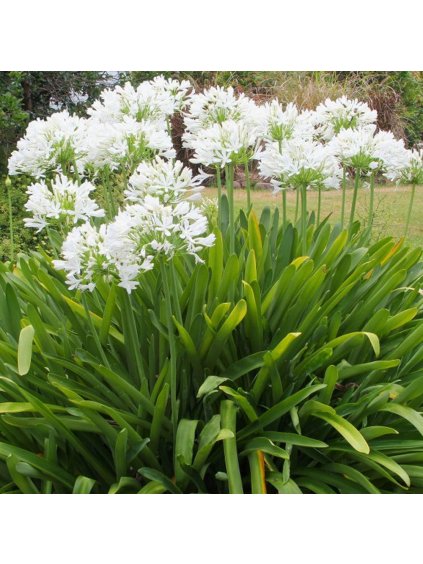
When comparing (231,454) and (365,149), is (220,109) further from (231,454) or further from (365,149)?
(231,454)

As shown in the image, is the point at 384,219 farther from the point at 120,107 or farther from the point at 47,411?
the point at 47,411

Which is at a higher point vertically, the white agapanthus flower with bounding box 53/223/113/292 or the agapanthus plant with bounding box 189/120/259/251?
the agapanthus plant with bounding box 189/120/259/251

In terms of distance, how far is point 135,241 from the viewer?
6.23 ft

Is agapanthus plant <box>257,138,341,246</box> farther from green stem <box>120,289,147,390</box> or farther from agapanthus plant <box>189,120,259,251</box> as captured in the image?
green stem <box>120,289,147,390</box>

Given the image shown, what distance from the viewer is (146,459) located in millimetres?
2354

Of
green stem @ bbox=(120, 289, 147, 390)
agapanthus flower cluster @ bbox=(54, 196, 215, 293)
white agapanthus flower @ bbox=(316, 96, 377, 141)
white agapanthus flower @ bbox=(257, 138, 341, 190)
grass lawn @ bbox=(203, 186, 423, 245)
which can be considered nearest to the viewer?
agapanthus flower cluster @ bbox=(54, 196, 215, 293)

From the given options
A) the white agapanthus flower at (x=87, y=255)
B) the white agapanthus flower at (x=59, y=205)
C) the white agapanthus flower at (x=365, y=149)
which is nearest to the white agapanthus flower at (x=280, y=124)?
the white agapanthus flower at (x=365, y=149)

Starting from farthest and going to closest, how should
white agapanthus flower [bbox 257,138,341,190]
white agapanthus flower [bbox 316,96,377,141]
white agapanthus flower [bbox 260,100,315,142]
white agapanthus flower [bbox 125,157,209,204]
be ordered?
white agapanthus flower [bbox 316,96,377,141] → white agapanthus flower [bbox 260,100,315,142] → white agapanthus flower [bbox 257,138,341,190] → white agapanthus flower [bbox 125,157,209,204]

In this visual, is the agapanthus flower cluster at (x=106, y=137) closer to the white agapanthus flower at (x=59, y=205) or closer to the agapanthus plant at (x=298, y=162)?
the white agapanthus flower at (x=59, y=205)

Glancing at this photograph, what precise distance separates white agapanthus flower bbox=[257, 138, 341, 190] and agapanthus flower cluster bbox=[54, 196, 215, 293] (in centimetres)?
80

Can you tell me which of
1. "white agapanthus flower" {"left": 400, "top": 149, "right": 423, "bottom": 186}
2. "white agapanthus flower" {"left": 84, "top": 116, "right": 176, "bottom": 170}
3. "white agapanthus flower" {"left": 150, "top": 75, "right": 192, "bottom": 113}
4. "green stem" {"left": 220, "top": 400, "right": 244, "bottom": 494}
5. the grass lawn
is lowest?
the grass lawn

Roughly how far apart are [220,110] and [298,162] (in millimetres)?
413

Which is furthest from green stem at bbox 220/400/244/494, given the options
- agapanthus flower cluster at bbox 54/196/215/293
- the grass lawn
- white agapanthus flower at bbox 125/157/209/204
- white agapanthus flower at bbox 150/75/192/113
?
the grass lawn

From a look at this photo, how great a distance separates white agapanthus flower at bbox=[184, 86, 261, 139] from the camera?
9.07 ft
